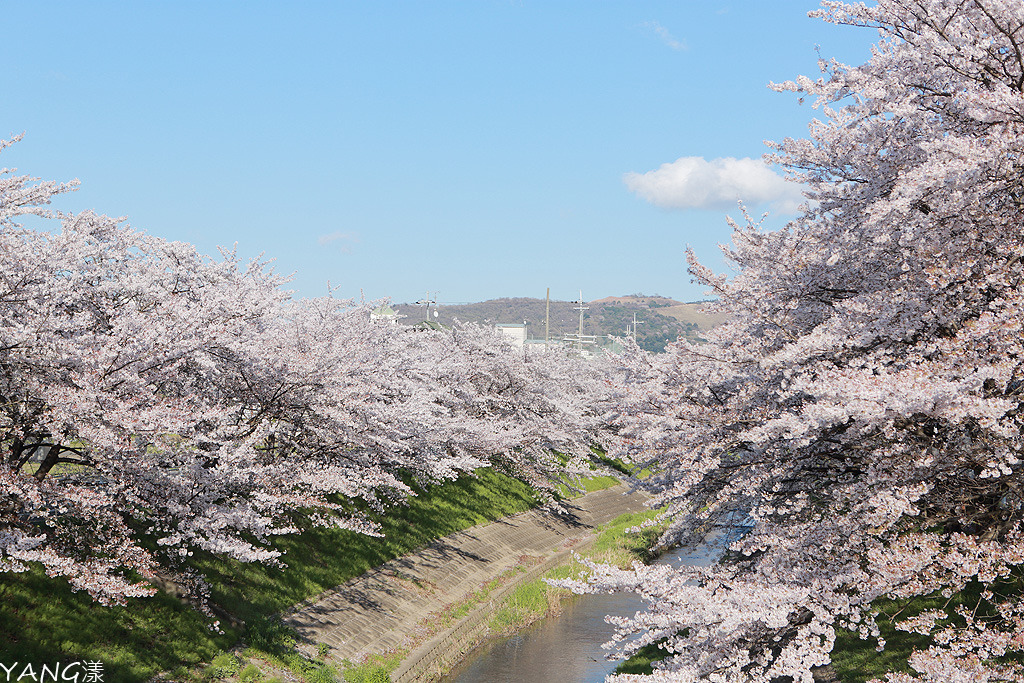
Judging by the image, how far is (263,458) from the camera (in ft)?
54.3

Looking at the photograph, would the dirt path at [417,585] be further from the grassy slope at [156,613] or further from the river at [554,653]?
the river at [554,653]

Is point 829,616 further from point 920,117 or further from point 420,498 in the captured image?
point 420,498

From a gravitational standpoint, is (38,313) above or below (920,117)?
below

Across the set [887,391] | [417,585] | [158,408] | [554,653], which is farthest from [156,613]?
[887,391]

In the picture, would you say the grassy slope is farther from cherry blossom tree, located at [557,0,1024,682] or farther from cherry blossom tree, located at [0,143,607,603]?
cherry blossom tree, located at [557,0,1024,682]

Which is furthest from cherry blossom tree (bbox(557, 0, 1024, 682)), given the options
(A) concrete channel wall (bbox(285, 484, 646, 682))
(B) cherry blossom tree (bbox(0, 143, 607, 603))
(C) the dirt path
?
(A) concrete channel wall (bbox(285, 484, 646, 682))

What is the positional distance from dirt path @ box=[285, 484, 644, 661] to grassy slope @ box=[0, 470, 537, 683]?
0.62m

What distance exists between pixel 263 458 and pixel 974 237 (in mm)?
13455

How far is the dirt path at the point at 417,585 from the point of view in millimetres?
17594

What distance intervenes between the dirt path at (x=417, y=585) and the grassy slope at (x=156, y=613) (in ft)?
2.03

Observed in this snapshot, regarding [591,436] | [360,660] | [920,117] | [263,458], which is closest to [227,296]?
[263,458]

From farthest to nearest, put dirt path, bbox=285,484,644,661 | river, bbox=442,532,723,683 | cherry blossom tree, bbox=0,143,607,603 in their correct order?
river, bbox=442,532,723,683 → dirt path, bbox=285,484,644,661 → cherry blossom tree, bbox=0,143,607,603

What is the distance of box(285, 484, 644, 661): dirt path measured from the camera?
17594 mm

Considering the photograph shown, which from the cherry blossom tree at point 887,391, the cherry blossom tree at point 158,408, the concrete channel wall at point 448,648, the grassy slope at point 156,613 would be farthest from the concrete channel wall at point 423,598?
the cherry blossom tree at point 887,391
